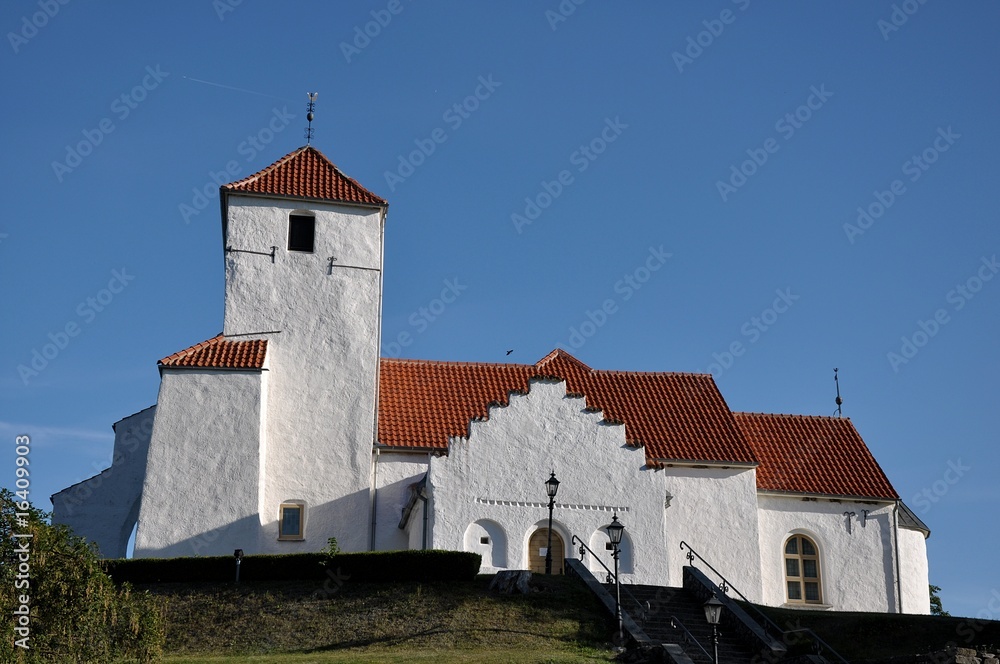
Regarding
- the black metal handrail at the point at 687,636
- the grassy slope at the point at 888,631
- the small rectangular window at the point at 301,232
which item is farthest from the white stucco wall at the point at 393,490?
the grassy slope at the point at 888,631

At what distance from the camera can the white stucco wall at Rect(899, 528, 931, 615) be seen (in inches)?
1323

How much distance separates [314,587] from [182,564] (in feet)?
10.2

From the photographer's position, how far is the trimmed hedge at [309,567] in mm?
25797

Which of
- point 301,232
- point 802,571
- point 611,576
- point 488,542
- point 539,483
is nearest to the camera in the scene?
point 611,576

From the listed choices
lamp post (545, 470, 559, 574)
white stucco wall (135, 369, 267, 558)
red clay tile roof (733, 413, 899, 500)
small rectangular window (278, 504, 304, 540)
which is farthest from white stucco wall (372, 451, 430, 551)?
red clay tile roof (733, 413, 899, 500)

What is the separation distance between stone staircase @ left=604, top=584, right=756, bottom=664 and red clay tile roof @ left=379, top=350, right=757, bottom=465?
5.13 m

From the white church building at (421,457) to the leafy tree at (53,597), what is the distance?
1137cm

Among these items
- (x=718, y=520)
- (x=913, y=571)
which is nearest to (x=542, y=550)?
(x=718, y=520)

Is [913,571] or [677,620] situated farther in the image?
[913,571]

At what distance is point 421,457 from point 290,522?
389cm

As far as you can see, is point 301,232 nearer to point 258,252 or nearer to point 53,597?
point 258,252

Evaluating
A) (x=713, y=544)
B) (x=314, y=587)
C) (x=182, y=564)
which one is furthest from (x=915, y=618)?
(x=182, y=564)

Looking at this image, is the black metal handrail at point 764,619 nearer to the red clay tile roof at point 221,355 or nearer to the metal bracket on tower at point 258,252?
the red clay tile roof at point 221,355

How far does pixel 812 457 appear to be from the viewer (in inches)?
1396
